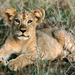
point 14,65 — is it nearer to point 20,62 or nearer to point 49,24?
point 20,62

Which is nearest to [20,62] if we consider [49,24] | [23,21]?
[23,21]

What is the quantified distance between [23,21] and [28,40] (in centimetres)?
55

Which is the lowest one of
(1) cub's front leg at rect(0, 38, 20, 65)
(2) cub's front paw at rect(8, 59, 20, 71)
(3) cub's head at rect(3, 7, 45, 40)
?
(2) cub's front paw at rect(8, 59, 20, 71)

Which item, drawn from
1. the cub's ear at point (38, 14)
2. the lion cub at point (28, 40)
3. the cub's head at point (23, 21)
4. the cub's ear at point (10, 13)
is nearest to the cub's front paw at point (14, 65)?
the lion cub at point (28, 40)

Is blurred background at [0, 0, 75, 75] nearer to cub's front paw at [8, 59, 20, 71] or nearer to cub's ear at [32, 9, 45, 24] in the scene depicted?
cub's front paw at [8, 59, 20, 71]

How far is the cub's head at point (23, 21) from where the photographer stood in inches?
228

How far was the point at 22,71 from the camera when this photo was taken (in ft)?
17.8

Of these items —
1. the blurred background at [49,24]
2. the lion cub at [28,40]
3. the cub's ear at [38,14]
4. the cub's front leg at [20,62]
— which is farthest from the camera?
the cub's ear at [38,14]

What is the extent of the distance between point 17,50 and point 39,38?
0.70 meters

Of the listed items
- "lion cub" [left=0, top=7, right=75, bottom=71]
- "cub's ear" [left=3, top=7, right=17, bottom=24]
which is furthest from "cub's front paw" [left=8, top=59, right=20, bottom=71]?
"cub's ear" [left=3, top=7, right=17, bottom=24]

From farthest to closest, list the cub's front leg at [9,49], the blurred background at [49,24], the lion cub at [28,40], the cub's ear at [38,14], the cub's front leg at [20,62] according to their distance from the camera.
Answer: the cub's ear at [38,14] < the cub's front leg at [9,49] < the lion cub at [28,40] < the cub's front leg at [20,62] < the blurred background at [49,24]

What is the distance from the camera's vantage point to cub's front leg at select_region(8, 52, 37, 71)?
5529 millimetres

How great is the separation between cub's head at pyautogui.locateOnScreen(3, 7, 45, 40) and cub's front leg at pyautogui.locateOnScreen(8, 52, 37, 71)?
0.37m

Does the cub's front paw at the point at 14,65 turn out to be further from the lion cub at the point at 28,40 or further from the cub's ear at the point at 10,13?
the cub's ear at the point at 10,13
